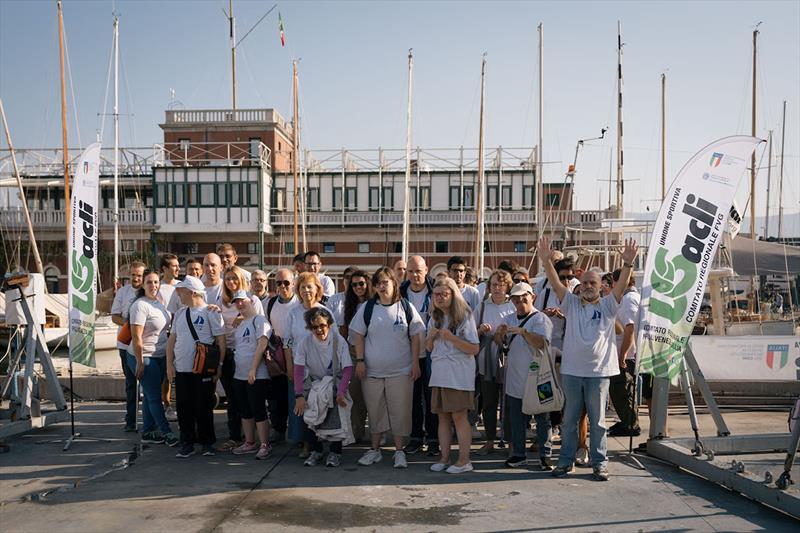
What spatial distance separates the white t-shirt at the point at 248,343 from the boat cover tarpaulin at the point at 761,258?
57.2 ft

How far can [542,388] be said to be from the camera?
6754mm

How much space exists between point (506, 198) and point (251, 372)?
4004 cm

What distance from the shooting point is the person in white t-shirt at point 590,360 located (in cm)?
653

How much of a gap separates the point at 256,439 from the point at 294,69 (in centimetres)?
3175

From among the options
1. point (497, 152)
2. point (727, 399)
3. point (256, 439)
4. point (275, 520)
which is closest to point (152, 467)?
point (256, 439)

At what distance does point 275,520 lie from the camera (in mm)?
5355

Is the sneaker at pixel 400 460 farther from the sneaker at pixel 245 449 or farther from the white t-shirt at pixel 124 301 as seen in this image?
the white t-shirt at pixel 124 301

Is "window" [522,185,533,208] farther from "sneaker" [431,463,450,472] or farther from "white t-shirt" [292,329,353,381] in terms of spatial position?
"sneaker" [431,463,450,472]

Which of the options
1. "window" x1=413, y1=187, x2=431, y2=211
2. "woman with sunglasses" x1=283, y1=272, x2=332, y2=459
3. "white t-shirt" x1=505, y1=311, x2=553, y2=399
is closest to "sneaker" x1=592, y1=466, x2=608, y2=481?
"white t-shirt" x1=505, y1=311, x2=553, y2=399

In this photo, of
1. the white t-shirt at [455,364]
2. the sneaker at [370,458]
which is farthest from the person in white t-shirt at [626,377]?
the sneaker at [370,458]

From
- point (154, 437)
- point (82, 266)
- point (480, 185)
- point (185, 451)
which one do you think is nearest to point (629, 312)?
point (185, 451)

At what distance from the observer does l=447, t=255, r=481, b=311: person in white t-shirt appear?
7.96 metres

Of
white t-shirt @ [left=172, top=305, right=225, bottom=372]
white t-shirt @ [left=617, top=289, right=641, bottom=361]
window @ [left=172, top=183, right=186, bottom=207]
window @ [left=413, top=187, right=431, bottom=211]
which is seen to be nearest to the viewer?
white t-shirt @ [left=172, top=305, right=225, bottom=372]

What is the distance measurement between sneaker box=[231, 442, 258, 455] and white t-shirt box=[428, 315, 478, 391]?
2.25 metres
